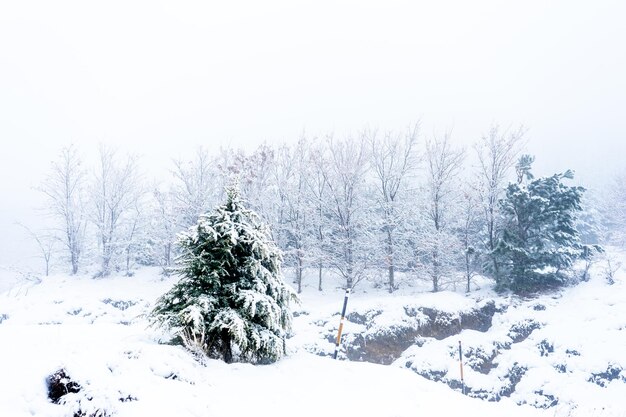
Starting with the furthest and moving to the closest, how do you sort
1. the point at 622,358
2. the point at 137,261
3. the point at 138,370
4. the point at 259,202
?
the point at 137,261 < the point at 259,202 < the point at 622,358 < the point at 138,370

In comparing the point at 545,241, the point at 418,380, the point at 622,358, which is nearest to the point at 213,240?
the point at 418,380

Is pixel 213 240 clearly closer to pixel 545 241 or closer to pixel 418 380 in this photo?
pixel 418 380

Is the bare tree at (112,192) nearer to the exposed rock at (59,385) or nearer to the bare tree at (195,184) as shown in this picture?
the bare tree at (195,184)

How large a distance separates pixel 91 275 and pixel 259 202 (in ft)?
49.8

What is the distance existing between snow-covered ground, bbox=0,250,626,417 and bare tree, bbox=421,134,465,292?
17.2 ft

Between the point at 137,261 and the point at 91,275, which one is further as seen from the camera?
the point at 137,261

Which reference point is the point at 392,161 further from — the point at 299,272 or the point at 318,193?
the point at 299,272

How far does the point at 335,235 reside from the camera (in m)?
25.1

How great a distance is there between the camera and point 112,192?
30.1 metres

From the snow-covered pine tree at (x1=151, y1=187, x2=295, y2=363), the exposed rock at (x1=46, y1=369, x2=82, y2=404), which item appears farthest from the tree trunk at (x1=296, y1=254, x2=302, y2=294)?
the exposed rock at (x1=46, y1=369, x2=82, y2=404)

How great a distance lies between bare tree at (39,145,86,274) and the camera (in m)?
28.9

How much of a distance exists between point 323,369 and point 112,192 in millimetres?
29434

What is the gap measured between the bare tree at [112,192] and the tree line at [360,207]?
0.10 metres

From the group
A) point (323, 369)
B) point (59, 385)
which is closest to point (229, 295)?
point (323, 369)
